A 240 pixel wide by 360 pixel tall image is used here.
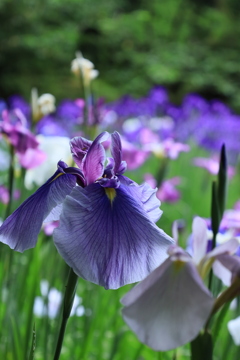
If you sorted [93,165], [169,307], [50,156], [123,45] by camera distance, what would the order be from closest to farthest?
[169,307], [93,165], [50,156], [123,45]

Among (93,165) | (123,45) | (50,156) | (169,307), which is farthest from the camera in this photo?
(123,45)

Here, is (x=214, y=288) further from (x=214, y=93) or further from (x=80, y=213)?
(x=214, y=93)

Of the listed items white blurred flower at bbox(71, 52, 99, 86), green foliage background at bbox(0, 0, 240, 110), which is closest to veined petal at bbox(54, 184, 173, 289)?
white blurred flower at bbox(71, 52, 99, 86)

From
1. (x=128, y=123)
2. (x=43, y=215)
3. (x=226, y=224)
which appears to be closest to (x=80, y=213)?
(x=43, y=215)

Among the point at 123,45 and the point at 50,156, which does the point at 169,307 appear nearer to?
the point at 50,156

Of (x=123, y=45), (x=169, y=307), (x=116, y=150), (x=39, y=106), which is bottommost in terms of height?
(x=169, y=307)

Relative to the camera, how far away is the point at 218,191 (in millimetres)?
460

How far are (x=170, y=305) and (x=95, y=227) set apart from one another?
0.27ft

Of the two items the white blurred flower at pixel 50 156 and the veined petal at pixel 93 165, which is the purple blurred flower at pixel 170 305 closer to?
the veined petal at pixel 93 165

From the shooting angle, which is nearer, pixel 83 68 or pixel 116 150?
pixel 116 150

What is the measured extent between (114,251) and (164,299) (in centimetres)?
7

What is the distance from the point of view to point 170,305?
0.72 ft

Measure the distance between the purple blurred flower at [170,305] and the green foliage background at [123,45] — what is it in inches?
173

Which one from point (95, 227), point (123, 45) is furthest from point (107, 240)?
point (123, 45)
